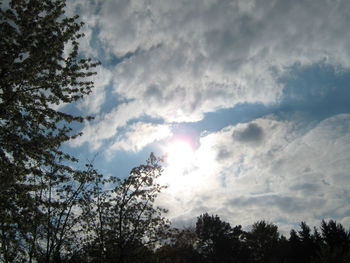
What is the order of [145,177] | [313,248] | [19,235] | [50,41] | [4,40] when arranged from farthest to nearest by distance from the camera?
[313,248] → [145,177] → [50,41] → [4,40] → [19,235]

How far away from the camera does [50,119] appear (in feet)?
33.5

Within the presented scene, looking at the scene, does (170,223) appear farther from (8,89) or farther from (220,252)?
(220,252)

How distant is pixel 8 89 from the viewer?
9133mm

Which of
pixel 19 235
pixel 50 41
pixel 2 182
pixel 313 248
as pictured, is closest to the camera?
pixel 2 182

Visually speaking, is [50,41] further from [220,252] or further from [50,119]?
[220,252]

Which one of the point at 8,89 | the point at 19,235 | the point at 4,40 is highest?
the point at 4,40

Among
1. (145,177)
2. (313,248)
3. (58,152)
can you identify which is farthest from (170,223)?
(313,248)

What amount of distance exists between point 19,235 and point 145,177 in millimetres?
10991

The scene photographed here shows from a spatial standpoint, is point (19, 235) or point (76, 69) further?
point (76, 69)

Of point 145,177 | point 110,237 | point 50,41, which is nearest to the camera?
point 50,41

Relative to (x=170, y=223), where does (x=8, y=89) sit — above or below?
above

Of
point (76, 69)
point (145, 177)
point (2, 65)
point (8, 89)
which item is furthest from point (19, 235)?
point (145, 177)

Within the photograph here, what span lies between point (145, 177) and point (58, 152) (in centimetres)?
971

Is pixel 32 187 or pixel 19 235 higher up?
pixel 32 187
